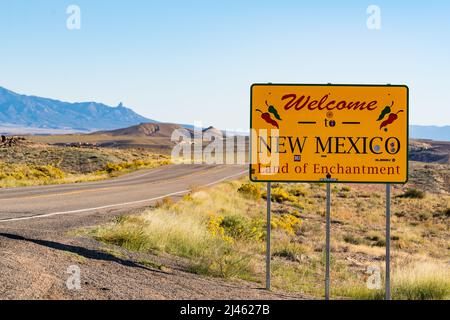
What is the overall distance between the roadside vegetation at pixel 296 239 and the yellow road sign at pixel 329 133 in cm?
207

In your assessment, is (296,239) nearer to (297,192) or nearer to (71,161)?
(297,192)

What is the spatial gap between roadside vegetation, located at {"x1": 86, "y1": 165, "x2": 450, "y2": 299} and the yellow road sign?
2.07 meters

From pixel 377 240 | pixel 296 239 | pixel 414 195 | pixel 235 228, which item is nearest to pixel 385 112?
pixel 235 228

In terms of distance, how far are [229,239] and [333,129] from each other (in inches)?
243

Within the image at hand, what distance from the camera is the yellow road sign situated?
8.61 meters

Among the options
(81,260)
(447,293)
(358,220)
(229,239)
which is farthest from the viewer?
(358,220)

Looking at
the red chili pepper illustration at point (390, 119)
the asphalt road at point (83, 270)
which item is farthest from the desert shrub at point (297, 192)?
the red chili pepper illustration at point (390, 119)

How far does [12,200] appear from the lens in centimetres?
1827

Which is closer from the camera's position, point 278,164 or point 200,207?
point 278,164

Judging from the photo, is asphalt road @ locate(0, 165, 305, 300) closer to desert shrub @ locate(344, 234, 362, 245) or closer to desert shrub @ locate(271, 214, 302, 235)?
desert shrub @ locate(271, 214, 302, 235)

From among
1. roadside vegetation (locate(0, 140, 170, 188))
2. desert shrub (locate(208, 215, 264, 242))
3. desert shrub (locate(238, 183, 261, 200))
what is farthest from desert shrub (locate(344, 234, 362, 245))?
roadside vegetation (locate(0, 140, 170, 188))

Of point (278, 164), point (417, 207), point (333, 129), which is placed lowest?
point (417, 207)
